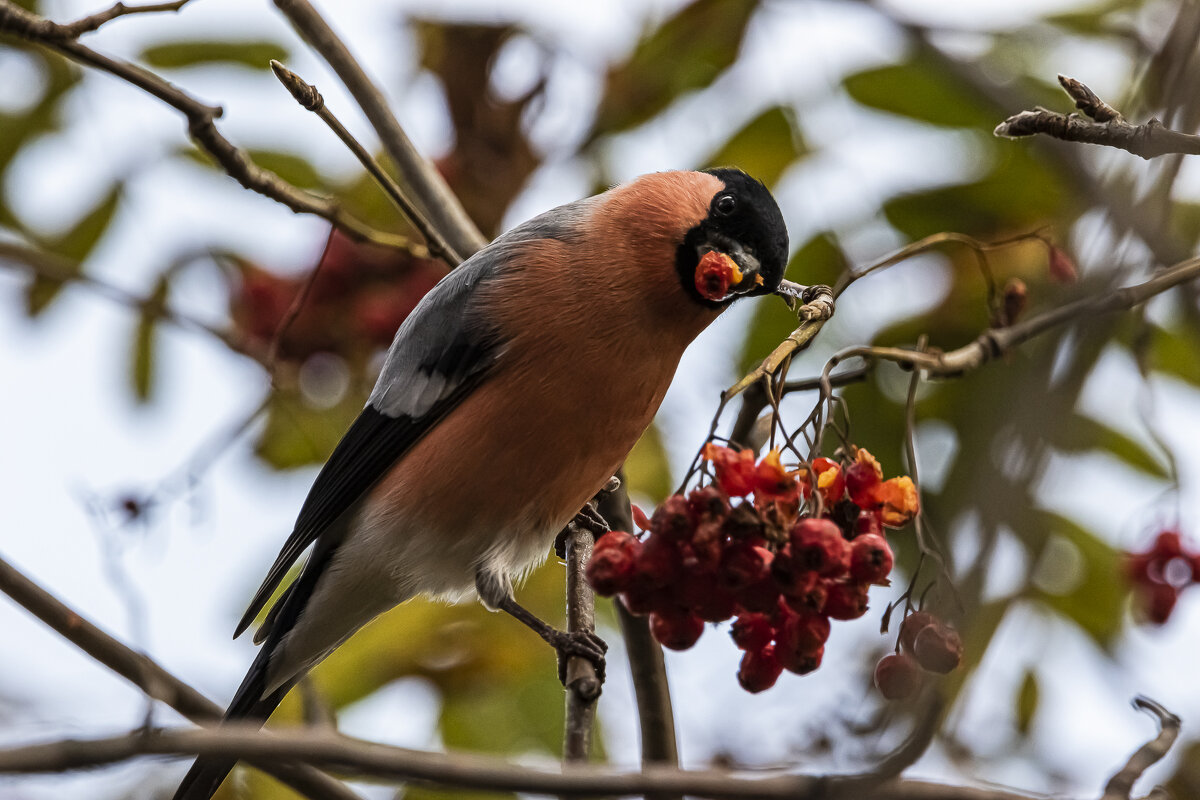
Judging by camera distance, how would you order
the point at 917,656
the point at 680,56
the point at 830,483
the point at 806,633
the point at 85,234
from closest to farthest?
the point at 917,656 → the point at 806,633 → the point at 830,483 → the point at 680,56 → the point at 85,234

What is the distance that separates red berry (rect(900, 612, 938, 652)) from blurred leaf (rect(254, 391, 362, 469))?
122 inches

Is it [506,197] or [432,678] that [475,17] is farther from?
[432,678]

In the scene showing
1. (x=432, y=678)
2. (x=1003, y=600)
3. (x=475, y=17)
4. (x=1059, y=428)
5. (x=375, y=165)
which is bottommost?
(x=432, y=678)

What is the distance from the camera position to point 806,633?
2541 millimetres

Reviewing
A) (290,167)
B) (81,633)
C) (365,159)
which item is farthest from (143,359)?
(81,633)

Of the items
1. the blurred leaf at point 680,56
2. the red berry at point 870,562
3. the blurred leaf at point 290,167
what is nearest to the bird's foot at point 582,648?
the red berry at point 870,562

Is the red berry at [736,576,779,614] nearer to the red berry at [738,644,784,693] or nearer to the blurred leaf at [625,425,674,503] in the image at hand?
the red berry at [738,644,784,693]

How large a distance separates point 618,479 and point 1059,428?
97.7 inches

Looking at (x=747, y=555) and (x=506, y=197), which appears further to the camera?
(x=506, y=197)

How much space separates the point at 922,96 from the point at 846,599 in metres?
2.30

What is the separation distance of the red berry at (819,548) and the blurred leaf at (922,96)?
7.34ft

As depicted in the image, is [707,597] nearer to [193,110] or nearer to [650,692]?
[650,692]

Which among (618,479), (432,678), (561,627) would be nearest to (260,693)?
(432,678)

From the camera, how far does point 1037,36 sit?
A: 4004 millimetres
